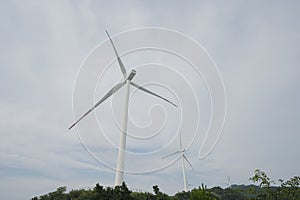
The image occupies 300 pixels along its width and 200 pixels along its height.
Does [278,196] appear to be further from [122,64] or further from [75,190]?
[75,190]

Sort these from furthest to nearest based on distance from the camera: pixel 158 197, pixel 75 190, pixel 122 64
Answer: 1. pixel 75 190
2. pixel 122 64
3. pixel 158 197

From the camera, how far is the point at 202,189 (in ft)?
72.2

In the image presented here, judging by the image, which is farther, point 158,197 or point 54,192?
point 54,192

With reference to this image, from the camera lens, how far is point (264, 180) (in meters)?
31.4

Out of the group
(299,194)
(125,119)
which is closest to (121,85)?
(125,119)

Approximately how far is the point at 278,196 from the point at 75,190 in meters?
34.2

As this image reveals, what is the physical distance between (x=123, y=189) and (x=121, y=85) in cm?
2067

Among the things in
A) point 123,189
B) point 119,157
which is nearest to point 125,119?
point 119,157

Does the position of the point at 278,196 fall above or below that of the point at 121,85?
below

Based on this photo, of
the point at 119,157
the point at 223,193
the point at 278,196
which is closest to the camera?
the point at 278,196

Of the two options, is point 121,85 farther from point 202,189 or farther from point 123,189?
point 202,189

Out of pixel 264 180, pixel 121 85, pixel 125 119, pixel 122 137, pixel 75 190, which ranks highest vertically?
pixel 121 85

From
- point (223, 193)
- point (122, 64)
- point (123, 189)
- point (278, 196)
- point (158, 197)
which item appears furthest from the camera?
point (223, 193)

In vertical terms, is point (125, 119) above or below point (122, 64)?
below
